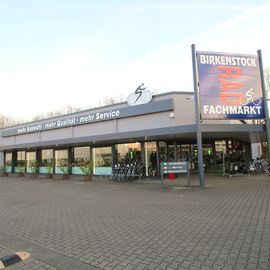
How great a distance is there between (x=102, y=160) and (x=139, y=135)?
22.5 feet

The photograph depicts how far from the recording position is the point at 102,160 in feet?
77.3

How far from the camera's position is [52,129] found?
25.7m

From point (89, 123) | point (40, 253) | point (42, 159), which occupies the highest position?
point (89, 123)

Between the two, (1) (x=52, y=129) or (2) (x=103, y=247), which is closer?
(2) (x=103, y=247)

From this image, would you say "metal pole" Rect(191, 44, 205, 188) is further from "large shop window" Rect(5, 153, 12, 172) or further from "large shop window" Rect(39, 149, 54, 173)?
"large shop window" Rect(5, 153, 12, 172)

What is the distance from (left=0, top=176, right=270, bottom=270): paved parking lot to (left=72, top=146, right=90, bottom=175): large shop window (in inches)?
540

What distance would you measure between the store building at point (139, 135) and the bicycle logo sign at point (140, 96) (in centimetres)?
13

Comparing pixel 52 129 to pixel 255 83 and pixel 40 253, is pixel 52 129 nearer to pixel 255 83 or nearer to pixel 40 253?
pixel 255 83

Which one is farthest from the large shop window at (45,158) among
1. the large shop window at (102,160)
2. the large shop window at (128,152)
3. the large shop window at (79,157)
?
the large shop window at (128,152)

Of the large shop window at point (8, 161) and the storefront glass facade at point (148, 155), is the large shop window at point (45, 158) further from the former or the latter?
the large shop window at point (8, 161)

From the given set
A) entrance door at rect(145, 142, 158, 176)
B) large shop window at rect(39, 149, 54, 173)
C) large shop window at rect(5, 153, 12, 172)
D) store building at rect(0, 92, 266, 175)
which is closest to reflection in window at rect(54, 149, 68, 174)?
store building at rect(0, 92, 266, 175)

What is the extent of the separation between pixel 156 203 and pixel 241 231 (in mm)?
4365

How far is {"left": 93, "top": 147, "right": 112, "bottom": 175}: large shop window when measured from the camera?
75.2 ft

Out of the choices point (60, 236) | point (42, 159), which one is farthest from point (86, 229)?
point (42, 159)
